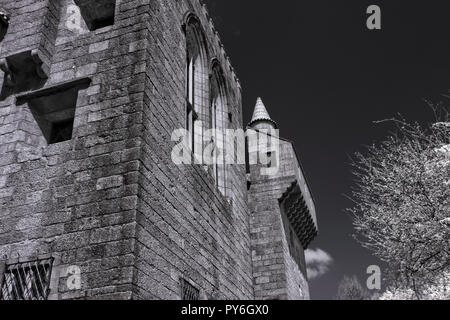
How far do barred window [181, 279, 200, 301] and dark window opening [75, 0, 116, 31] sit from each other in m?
4.30

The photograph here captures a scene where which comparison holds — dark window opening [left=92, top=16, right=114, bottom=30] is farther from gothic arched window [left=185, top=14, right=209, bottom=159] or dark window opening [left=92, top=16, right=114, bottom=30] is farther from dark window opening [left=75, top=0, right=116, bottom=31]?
gothic arched window [left=185, top=14, right=209, bottom=159]

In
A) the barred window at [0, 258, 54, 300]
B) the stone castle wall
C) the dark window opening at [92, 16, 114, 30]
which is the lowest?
the barred window at [0, 258, 54, 300]

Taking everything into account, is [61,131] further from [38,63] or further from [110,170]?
[110,170]

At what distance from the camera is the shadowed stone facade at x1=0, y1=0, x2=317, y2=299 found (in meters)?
5.28

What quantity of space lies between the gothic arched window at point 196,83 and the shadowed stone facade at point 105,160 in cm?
7

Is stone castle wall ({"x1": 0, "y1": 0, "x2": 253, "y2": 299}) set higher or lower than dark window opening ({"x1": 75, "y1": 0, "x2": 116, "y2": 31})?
lower

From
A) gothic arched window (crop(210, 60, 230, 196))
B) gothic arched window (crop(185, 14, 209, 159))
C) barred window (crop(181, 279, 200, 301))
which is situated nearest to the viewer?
barred window (crop(181, 279, 200, 301))

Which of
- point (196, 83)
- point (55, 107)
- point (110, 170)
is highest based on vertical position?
point (196, 83)

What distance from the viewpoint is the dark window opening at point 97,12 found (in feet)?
24.8

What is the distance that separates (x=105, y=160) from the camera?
227 inches

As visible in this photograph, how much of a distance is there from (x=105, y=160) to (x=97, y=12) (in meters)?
3.18

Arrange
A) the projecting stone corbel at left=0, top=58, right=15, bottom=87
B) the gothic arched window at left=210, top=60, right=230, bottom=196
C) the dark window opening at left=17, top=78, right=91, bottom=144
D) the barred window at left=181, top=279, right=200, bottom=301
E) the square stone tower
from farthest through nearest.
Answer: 1. the square stone tower
2. the gothic arched window at left=210, top=60, right=230, bottom=196
3. the projecting stone corbel at left=0, top=58, right=15, bottom=87
4. the dark window opening at left=17, top=78, right=91, bottom=144
5. the barred window at left=181, top=279, right=200, bottom=301

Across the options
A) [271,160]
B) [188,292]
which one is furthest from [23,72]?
[271,160]

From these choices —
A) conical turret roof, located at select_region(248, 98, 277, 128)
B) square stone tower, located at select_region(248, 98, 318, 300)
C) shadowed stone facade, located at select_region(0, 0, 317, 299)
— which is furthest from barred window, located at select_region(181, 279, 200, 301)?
conical turret roof, located at select_region(248, 98, 277, 128)
